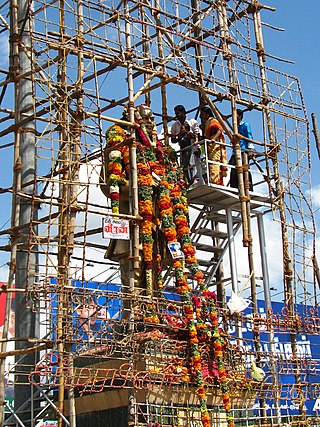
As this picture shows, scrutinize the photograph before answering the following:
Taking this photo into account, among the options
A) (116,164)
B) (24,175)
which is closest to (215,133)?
(116,164)

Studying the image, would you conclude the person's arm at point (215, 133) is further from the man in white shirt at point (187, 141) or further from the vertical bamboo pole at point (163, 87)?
the vertical bamboo pole at point (163, 87)

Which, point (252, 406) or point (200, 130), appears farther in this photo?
point (200, 130)

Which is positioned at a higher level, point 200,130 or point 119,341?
point 200,130

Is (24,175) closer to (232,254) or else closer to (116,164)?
(116,164)

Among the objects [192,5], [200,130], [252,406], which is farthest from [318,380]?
[192,5]

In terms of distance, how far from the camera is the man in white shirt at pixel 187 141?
24438mm

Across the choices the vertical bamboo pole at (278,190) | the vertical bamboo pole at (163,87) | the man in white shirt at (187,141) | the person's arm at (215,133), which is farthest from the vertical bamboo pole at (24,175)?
the vertical bamboo pole at (278,190)

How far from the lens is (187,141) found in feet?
82.6

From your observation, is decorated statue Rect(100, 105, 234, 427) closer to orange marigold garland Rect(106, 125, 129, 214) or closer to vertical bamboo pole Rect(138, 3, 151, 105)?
orange marigold garland Rect(106, 125, 129, 214)

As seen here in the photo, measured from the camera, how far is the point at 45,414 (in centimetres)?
2058

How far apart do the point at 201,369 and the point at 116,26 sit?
9.43 meters

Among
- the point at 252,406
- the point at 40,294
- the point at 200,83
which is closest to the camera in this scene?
the point at 40,294

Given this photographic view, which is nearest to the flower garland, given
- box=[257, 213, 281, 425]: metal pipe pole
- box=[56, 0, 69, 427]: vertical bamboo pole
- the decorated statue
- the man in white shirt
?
the decorated statue

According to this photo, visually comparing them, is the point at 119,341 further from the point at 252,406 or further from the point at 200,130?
the point at 200,130
